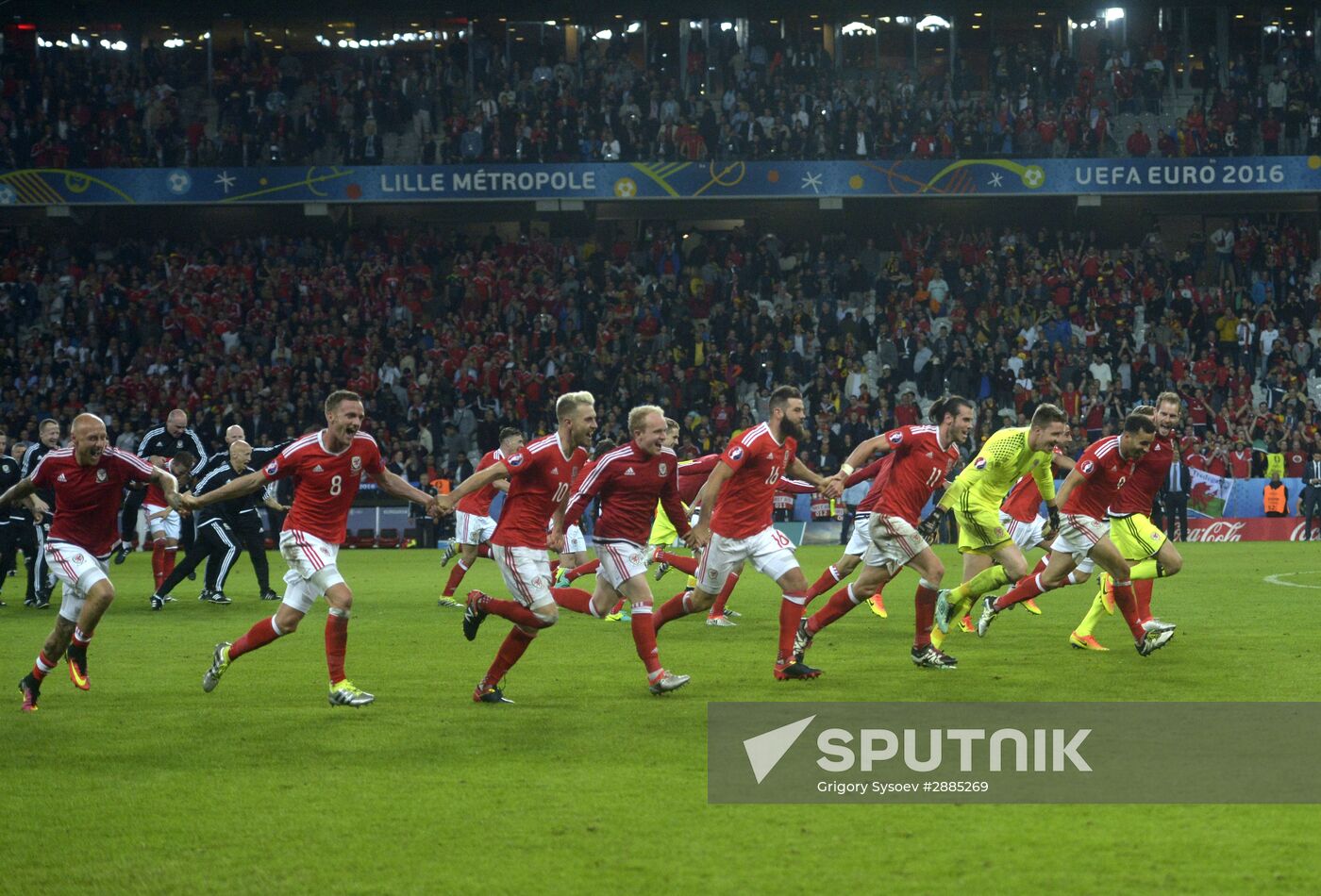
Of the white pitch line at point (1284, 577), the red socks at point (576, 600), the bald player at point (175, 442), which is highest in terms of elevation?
the bald player at point (175, 442)

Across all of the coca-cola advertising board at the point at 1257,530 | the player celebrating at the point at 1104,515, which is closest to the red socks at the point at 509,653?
the player celebrating at the point at 1104,515

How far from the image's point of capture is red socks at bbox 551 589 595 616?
440 inches

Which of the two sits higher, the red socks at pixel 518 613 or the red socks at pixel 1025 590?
the red socks at pixel 518 613

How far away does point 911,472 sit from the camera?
12016 millimetres

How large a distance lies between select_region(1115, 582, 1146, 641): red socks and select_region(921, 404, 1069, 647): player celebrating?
746mm

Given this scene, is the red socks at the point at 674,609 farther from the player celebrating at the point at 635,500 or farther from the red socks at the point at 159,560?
the red socks at the point at 159,560

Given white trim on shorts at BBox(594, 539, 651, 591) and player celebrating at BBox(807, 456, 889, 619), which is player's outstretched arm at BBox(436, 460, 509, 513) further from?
player celebrating at BBox(807, 456, 889, 619)

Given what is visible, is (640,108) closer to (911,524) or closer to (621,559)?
(911,524)

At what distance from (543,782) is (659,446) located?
350 centimetres

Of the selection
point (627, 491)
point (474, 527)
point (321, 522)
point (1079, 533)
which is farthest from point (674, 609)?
point (474, 527)

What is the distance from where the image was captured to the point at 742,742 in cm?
848

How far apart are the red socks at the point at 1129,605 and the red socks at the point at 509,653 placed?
17.1 ft

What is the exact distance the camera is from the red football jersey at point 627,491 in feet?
35.3

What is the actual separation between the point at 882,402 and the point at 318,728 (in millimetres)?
24645
